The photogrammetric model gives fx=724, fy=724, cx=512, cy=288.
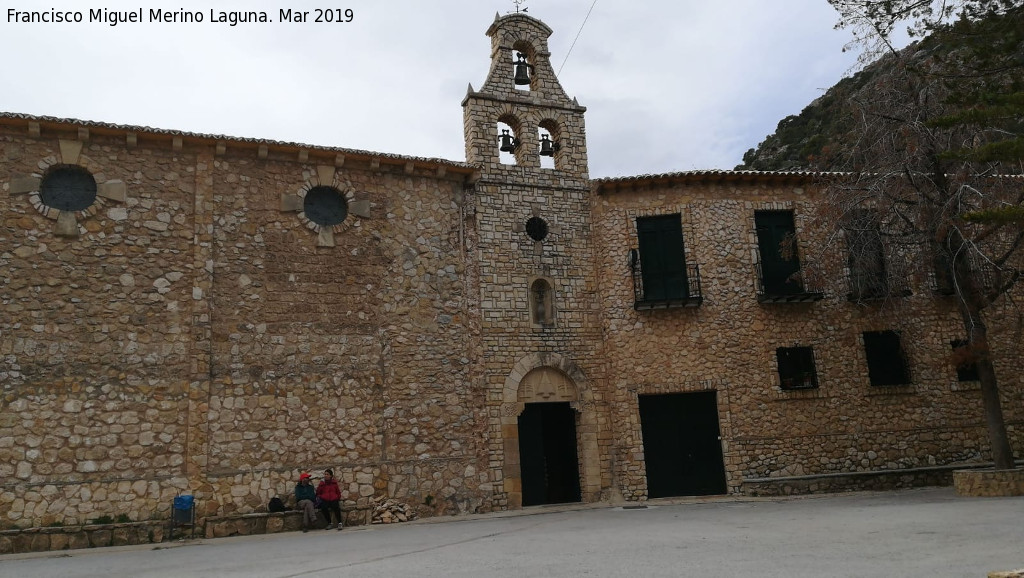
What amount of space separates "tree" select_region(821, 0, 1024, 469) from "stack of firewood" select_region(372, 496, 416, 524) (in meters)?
10.3

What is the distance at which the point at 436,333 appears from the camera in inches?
597

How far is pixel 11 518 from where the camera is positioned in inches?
460

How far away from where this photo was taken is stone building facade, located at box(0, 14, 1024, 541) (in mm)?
12672

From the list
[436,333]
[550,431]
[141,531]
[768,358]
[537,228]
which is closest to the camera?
[141,531]

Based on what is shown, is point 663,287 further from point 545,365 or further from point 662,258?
point 545,365

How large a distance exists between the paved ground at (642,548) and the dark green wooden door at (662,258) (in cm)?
513

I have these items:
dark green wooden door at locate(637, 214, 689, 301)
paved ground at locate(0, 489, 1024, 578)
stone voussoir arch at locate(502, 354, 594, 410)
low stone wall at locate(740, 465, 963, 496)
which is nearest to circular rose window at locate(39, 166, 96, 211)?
paved ground at locate(0, 489, 1024, 578)

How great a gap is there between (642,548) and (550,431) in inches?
325

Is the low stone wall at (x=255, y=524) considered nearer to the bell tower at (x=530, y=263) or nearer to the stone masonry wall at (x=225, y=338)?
the stone masonry wall at (x=225, y=338)

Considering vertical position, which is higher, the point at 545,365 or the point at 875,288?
the point at 875,288

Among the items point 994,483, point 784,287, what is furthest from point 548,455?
point 994,483

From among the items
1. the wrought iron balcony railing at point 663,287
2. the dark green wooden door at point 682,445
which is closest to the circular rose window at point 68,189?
the wrought iron balcony railing at point 663,287

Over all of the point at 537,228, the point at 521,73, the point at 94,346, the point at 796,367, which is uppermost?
the point at 521,73

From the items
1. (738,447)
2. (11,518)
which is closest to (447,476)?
(738,447)
